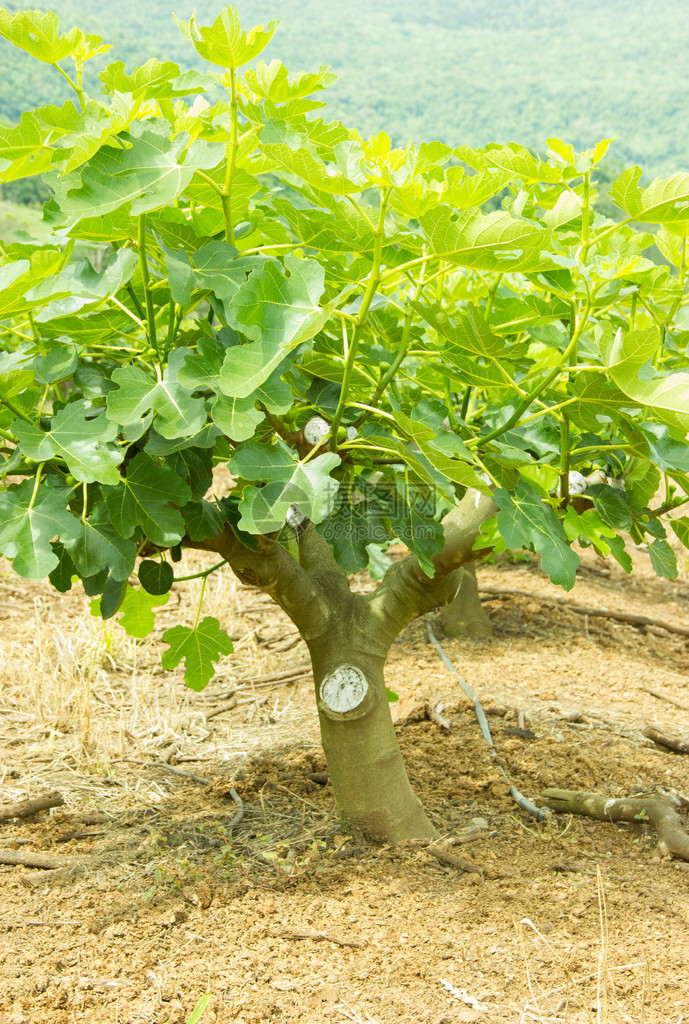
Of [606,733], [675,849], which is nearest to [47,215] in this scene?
[675,849]

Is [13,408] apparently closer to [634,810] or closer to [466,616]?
[634,810]

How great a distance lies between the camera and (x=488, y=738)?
2.39 metres

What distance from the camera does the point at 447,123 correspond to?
162 ft

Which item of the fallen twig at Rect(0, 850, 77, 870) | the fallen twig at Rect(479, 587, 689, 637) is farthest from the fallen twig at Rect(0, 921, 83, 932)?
the fallen twig at Rect(479, 587, 689, 637)

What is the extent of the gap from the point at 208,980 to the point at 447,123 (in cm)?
5506

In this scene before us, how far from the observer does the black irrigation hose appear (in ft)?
6.56

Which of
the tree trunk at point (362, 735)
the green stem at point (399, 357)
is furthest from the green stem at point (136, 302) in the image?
the tree trunk at point (362, 735)

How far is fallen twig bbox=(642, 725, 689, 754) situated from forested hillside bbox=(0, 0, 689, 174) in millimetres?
39825

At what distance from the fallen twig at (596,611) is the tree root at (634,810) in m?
2.17

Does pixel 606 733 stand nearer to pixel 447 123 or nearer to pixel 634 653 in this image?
pixel 634 653

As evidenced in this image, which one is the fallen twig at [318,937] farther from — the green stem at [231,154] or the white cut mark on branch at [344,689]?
the green stem at [231,154]

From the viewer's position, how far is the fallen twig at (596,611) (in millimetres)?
4027

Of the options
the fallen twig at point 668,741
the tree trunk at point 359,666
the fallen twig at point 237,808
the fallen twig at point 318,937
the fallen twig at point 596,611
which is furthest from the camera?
the fallen twig at point 596,611

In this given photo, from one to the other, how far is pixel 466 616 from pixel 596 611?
0.86 metres
